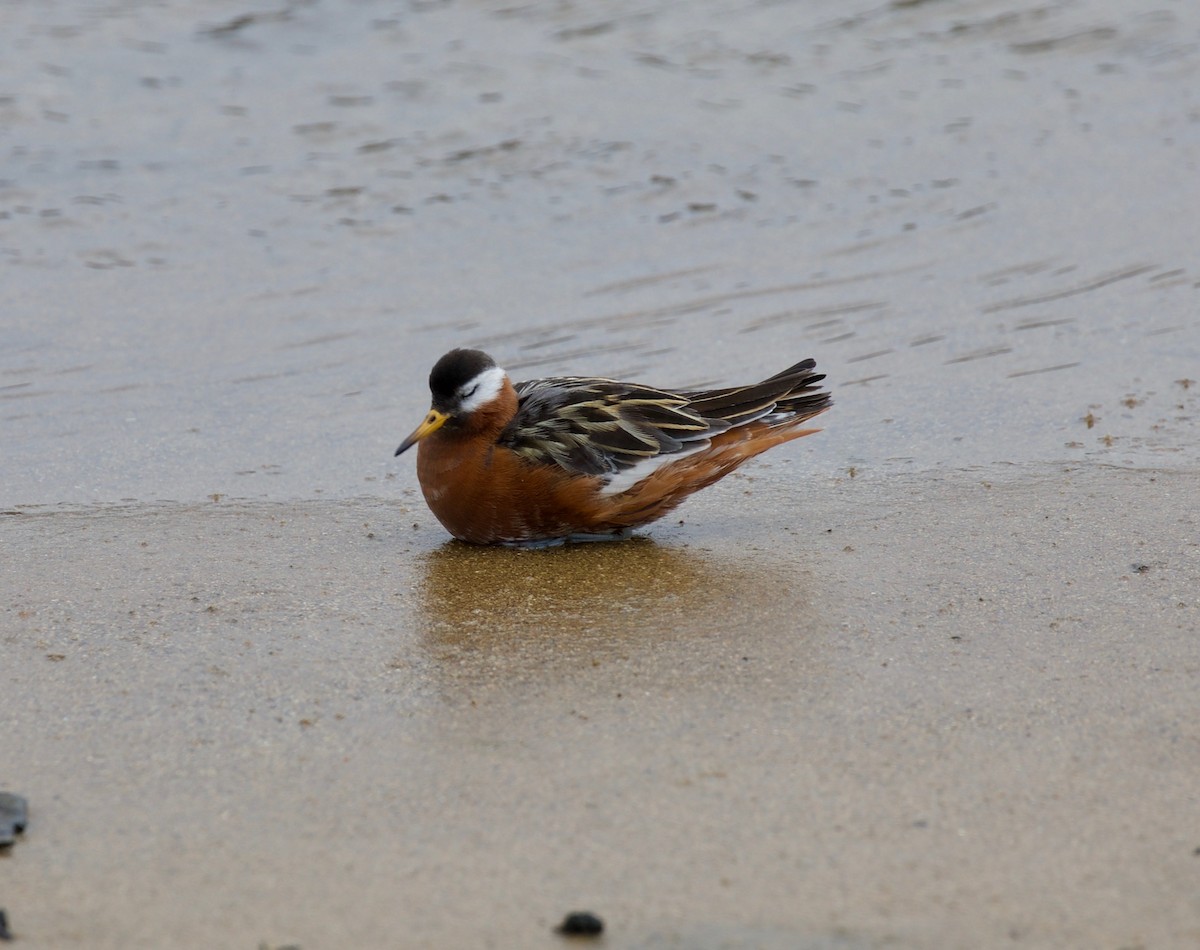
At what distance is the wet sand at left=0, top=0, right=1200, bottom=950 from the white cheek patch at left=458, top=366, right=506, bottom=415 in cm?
60

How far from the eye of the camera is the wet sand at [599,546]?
3682mm

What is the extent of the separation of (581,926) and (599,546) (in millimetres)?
2982

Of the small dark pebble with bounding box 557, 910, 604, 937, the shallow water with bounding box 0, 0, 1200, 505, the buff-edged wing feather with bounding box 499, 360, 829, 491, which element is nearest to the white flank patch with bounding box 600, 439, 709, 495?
the buff-edged wing feather with bounding box 499, 360, 829, 491

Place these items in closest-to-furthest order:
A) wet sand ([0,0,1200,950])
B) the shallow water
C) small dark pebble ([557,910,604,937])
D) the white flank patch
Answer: small dark pebble ([557,910,604,937])
wet sand ([0,0,1200,950])
the white flank patch
the shallow water

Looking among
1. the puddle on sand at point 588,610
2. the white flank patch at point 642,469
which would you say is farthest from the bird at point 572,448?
the puddle on sand at point 588,610

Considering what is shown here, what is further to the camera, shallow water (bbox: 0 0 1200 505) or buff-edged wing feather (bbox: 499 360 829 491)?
shallow water (bbox: 0 0 1200 505)

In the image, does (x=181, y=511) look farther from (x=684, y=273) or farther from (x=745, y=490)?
(x=684, y=273)

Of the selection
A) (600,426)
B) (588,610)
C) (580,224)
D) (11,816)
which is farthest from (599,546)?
(580,224)

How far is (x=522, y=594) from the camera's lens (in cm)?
557

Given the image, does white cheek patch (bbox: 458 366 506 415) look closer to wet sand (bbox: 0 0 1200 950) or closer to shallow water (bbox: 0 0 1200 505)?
wet sand (bbox: 0 0 1200 950)

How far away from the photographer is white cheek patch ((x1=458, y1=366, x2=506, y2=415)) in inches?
247

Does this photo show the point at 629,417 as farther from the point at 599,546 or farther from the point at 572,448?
the point at 599,546

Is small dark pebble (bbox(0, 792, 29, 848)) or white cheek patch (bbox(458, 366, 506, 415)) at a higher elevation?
small dark pebble (bbox(0, 792, 29, 848))

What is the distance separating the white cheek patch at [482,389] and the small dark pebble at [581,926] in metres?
3.17
